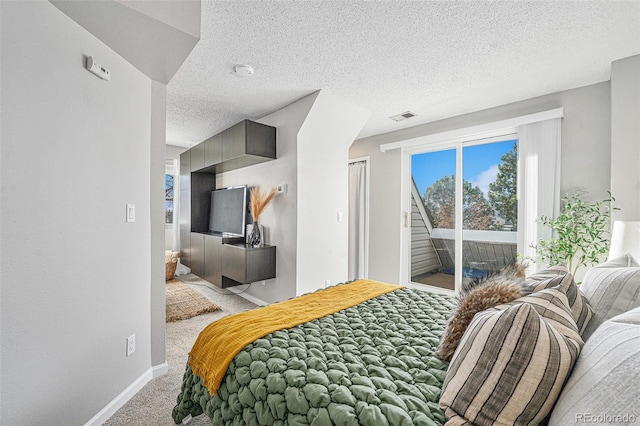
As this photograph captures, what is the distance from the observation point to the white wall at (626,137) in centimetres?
236

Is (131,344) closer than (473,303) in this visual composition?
No

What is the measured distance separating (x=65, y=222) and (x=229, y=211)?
120 inches

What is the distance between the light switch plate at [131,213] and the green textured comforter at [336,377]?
1023 mm

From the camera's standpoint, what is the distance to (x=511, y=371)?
0.79 metres

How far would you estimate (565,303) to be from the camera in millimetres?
1065

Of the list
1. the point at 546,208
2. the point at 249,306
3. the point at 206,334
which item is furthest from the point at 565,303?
the point at 249,306

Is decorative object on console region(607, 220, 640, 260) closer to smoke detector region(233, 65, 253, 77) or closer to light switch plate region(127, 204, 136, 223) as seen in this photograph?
smoke detector region(233, 65, 253, 77)

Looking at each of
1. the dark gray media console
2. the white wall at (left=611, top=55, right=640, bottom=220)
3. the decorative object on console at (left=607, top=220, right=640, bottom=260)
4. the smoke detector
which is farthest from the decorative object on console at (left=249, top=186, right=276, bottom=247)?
the white wall at (left=611, top=55, right=640, bottom=220)

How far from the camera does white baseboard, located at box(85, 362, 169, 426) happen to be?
164 cm

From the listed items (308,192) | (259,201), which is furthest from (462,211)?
(259,201)

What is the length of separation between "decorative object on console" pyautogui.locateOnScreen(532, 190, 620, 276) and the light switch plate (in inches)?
135

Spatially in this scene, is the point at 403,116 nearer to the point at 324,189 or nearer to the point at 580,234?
the point at 324,189

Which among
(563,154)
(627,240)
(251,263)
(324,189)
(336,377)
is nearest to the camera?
(336,377)

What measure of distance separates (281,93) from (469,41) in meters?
1.83
